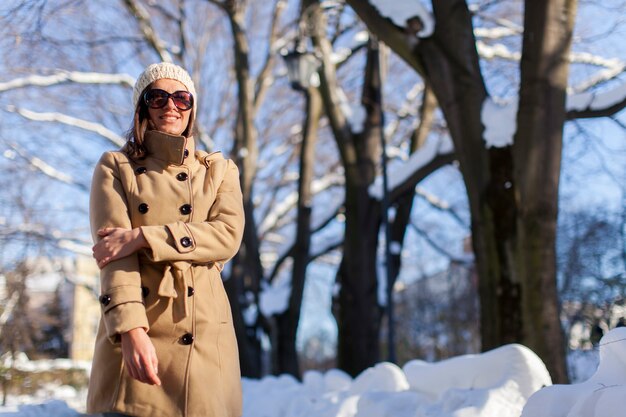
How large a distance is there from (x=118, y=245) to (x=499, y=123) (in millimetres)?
5108

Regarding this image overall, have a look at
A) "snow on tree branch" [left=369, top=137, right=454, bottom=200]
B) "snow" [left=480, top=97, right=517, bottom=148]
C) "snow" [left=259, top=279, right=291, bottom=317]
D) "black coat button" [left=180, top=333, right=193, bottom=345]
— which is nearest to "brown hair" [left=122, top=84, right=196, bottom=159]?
"black coat button" [left=180, top=333, right=193, bottom=345]

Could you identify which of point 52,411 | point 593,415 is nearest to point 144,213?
point 593,415

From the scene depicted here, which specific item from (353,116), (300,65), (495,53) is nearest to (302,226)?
(353,116)

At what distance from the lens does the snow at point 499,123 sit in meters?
6.96

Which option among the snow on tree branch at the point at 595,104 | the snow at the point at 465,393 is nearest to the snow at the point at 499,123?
the snow on tree branch at the point at 595,104

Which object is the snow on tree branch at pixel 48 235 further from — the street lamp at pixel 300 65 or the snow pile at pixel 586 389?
the snow pile at pixel 586 389

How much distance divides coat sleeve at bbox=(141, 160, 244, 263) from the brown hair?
9.2 inches

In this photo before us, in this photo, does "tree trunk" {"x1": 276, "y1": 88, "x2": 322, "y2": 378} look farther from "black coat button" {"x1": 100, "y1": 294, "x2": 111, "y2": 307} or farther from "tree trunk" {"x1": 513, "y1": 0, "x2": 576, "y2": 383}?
"black coat button" {"x1": 100, "y1": 294, "x2": 111, "y2": 307}

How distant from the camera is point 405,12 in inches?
279

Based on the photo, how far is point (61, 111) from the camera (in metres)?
18.5

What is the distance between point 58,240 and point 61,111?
A: 2.90 m

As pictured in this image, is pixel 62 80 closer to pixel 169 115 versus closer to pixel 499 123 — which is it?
pixel 499 123

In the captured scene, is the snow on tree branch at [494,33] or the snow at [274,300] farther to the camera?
the snow on tree branch at [494,33]

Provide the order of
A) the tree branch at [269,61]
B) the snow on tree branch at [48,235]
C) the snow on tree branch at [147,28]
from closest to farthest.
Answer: the snow on tree branch at [147,28] → the snow on tree branch at [48,235] → the tree branch at [269,61]
